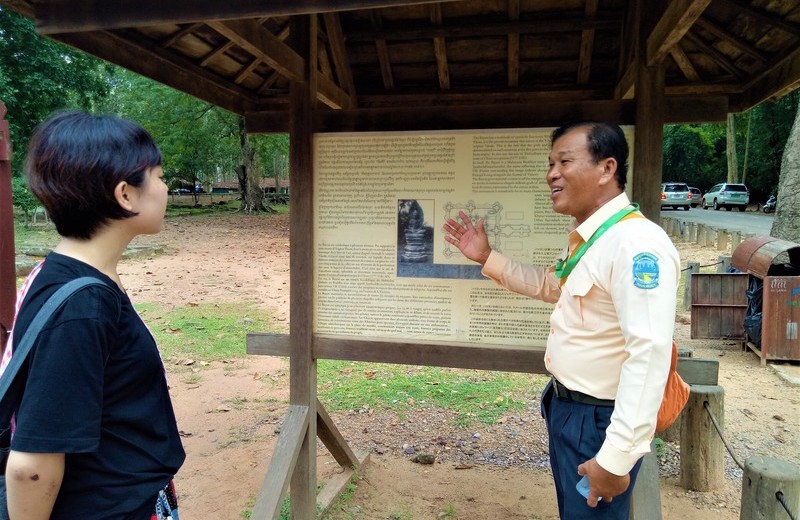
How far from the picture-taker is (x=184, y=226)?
2097 cm

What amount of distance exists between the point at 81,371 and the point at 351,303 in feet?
6.73

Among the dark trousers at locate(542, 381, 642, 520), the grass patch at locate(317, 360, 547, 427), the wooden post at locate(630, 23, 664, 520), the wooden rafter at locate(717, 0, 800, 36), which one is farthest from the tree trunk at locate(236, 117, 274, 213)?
the dark trousers at locate(542, 381, 642, 520)

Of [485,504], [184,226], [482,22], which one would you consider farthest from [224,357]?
[184,226]

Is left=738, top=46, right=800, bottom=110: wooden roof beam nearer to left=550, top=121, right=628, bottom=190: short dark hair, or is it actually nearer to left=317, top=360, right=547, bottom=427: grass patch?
left=550, top=121, right=628, bottom=190: short dark hair

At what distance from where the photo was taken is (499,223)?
305 centimetres

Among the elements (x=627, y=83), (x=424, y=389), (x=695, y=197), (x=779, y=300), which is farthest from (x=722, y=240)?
(x=695, y=197)

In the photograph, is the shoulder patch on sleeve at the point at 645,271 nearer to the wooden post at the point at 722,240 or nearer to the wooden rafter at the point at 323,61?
A: the wooden rafter at the point at 323,61

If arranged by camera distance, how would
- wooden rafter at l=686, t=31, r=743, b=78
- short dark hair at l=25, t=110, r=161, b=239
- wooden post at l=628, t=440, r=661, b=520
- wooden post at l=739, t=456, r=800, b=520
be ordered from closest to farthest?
short dark hair at l=25, t=110, r=161, b=239, wooden post at l=739, t=456, r=800, b=520, wooden post at l=628, t=440, r=661, b=520, wooden rafter at l=686, t=31, r=743, b=78

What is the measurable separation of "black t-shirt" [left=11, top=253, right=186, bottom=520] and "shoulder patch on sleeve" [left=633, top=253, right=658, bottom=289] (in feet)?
4.88

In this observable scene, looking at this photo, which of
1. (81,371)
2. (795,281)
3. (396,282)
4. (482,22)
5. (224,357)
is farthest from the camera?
(224,357)

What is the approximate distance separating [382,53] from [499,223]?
6.01 feet

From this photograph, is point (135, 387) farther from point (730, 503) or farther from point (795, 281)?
point (795, 281)

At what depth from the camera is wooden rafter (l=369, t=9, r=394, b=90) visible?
3854 mm


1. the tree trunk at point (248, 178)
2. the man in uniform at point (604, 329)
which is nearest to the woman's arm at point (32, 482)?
the man in uniform at point (604, 329)
